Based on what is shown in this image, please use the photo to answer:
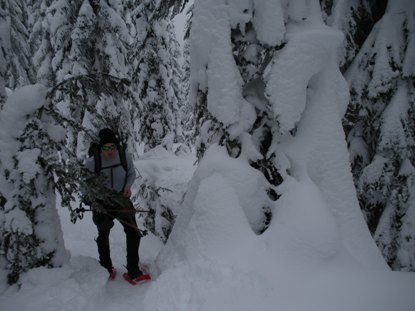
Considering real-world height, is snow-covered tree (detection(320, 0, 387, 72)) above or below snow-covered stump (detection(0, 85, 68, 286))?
above

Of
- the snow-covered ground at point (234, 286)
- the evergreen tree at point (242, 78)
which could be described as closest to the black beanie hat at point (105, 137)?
the evergreen tree at point (242, 78)

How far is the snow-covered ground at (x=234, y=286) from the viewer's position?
3.04 meters

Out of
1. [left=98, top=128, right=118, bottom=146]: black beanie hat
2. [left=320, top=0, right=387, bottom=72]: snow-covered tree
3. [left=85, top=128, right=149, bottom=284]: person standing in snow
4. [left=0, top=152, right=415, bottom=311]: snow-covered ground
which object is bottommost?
[left=0, top=152, right=415, bottom=311]: snow-covered ground

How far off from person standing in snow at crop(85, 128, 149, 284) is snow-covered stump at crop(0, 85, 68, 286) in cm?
74

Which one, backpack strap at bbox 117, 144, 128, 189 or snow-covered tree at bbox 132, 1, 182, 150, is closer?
backpack strap at bbox 117, 144, 128, 189

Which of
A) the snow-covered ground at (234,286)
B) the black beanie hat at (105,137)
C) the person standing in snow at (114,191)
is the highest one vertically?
the black beanie hat at (105,137)

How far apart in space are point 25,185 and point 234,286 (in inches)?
118

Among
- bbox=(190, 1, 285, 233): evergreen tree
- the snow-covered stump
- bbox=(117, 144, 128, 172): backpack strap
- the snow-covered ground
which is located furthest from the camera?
bbox=(117, 144, 128, 172): backpack strap

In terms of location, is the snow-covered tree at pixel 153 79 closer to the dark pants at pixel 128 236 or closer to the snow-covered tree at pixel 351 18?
the snow-covered tree at pixel 351 18

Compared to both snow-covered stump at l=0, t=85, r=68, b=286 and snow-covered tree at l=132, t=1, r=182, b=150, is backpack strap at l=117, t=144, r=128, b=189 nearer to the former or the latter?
Answer: snow-covered stump at l=0, t=85, r=68, b=286

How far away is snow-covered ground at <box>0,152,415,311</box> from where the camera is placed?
3.04 m

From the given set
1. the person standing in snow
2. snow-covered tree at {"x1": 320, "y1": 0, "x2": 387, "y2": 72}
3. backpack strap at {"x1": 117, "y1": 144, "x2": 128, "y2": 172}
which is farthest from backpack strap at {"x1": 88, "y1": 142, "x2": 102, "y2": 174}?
snow-covered tree at {"x1": 320, "y1": 0, "x2": 387, "y2": 72}

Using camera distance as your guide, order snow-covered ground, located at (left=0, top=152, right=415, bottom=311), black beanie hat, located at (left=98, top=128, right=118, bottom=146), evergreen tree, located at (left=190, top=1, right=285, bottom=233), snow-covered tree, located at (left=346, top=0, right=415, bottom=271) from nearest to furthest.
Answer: snow-covered ground, located at (left=0, top=152, right=415, bottom=311) < evergreen tree, located at (left=190, top=1, right=285, bottom=233) < black beanie hat, located at (left=98, top=128, right=118, bottom=146) < snow-covered tree, located at (left=346, top=0, right=415, bottom=271)

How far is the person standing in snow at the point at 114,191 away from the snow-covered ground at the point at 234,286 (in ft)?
2.07
